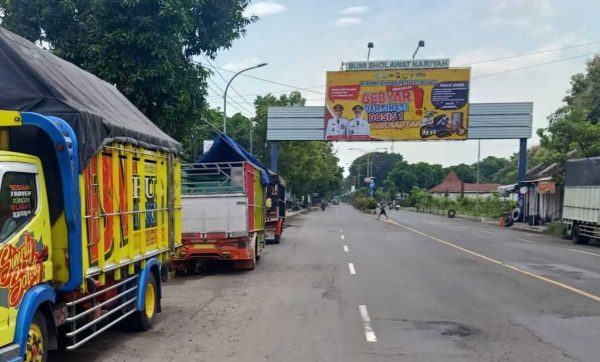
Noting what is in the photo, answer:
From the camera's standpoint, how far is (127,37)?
12.6 metres

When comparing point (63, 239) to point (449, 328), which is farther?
point (449, 328)

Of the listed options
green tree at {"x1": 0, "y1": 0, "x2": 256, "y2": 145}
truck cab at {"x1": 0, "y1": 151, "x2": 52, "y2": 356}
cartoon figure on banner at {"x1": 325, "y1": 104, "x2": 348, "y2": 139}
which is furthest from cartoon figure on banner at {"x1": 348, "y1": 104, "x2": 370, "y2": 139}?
truck cab at {"x1": 0, "y1": 151, "x2": 52, "y2": 356}

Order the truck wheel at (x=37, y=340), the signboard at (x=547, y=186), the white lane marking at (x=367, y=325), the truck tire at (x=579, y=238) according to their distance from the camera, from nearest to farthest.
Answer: the truck wheel at (x=37, y=340)
the white lane marking at (x=367, y=325)
the truck tire at (x=579, y=238)
the signboard at (x=547, y=186)

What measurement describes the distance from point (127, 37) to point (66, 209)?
8243 mm

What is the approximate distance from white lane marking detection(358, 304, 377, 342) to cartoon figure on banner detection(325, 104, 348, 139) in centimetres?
2832

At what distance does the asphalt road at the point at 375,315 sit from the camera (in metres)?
6.79

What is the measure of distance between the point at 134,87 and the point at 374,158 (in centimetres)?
16429

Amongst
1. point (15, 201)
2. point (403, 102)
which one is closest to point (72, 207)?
point (15, 201)

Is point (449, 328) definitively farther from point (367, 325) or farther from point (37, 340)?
point (37, 340)

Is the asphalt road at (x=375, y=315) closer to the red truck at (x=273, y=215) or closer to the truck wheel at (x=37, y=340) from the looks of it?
the truck wheel at (x=37, y=340)

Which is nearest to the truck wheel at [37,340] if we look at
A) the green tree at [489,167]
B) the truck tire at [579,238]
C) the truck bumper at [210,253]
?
the truck bumper at [210,253]

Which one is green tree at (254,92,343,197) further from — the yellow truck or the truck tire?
the yellow truck

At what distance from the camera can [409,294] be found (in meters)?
10.9

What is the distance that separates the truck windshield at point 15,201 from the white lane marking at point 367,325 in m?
4.38
